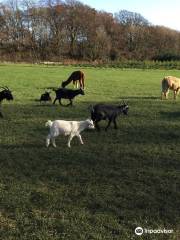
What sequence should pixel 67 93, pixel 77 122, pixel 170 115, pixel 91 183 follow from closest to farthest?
pixel 91 183
pixel 77 122
pixel 170 115
pixel 67 93

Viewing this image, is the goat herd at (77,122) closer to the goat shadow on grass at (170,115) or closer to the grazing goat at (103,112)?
the grazing goat at (103,112)

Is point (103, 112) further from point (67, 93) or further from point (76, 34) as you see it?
point (76, 34)

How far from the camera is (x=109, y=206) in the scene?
318 inches

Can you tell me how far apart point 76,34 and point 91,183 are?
360 ft

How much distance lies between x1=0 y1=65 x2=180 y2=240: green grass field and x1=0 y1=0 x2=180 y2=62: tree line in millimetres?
91547

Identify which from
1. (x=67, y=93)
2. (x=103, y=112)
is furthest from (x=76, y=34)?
(x=103, y=112)

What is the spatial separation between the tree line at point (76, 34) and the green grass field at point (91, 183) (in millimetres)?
91547

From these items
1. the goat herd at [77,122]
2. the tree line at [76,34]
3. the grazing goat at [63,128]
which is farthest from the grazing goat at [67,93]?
the tree line at [76,34]

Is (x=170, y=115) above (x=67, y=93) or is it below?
below

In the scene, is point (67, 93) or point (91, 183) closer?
point (91, 183)

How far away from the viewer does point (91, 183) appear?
9.28 m

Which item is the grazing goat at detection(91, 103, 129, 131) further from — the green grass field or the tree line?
the tree line

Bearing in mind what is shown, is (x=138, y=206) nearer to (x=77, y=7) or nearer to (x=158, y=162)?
(x=158, y=162)

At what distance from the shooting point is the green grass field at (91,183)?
731 cm
